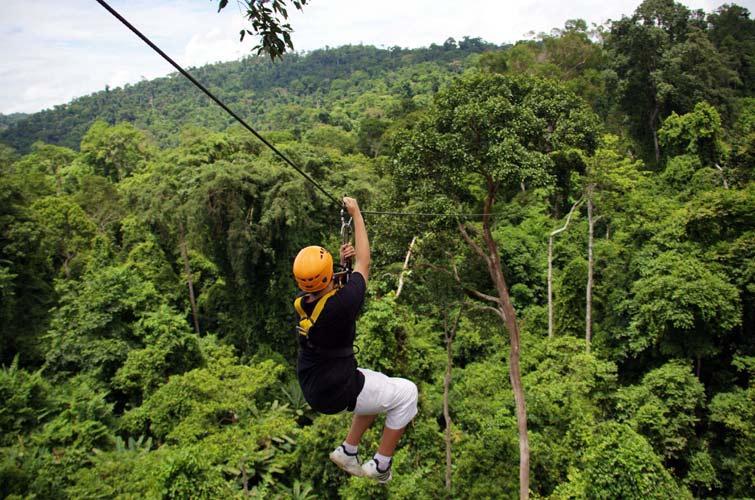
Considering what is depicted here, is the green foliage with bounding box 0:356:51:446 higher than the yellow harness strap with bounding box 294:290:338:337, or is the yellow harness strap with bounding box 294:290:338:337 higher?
the yellow harness strap with bounding box 294:290:338:337

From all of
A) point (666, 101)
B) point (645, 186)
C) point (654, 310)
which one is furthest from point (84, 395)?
point (666, 101)

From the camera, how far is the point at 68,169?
1372 inches

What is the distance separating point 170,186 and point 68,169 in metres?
26.0

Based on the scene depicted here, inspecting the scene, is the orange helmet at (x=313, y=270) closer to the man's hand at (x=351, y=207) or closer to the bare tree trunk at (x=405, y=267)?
the man's hand at (x=351, y=207)

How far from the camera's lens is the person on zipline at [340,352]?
228 centimetres

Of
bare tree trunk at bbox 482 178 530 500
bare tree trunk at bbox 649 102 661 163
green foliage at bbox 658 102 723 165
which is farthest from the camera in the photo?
bare tree trunk at bbox 649 102 661 163

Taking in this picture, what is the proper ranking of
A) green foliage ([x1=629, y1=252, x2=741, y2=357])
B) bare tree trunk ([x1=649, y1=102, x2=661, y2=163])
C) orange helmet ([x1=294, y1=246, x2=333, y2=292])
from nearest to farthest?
orange helmet ([x1=294, y1=246, x2=333, y2=292]) → green foliage ([x1=629, y1=252, x2=741, y2=357]) → bare tree trunk ([x1=649, y1=102, x2=661, y2=163])

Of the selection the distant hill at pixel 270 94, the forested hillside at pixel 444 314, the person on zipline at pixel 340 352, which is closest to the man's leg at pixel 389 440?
the person on zipline at pixel 340 352

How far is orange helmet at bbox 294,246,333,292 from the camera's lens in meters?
2.26

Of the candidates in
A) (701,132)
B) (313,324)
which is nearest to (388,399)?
(313,324)

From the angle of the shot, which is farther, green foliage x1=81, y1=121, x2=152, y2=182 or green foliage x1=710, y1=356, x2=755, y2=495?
green foliage x1=81, y1=121, x2=152, y2=182

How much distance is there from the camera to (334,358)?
2.45 m

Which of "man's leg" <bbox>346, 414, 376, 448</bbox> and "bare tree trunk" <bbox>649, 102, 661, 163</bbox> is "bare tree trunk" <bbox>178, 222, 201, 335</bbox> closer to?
"man's leg" <bbox>346, 414, 376, 448</bbox>

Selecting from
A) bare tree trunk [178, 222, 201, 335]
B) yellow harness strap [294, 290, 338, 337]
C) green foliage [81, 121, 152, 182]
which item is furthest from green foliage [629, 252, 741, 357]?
green foliage [81, 121, 152, 182]
